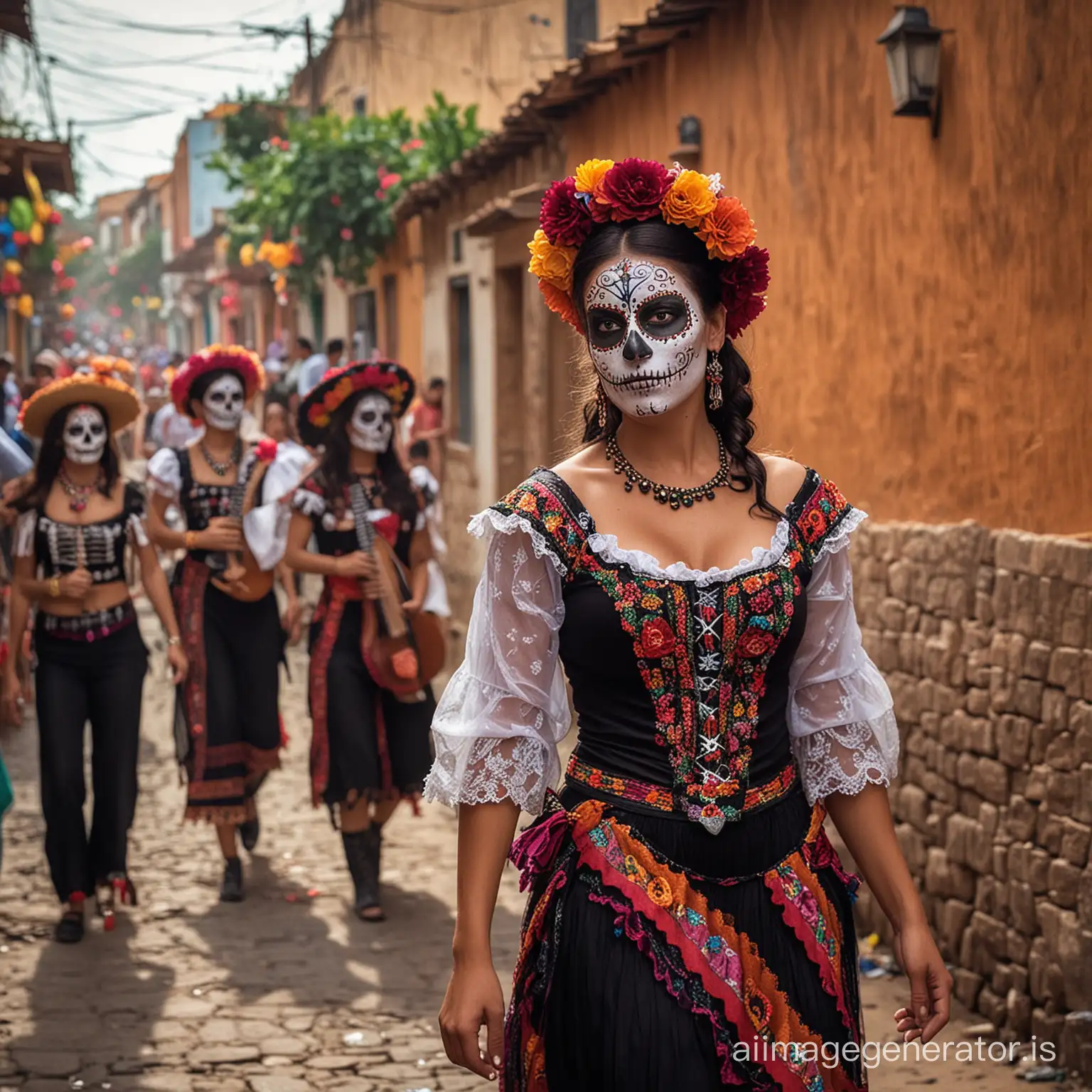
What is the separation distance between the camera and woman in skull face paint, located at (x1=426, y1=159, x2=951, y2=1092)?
2795 mm

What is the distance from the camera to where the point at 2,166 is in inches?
637

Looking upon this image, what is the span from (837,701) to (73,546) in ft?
14.7

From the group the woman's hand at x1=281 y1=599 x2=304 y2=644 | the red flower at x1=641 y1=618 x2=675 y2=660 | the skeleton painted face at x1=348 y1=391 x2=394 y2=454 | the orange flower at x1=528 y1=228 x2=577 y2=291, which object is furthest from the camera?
the woman's hand at x1=281 y1=599 x2=304 y2=644

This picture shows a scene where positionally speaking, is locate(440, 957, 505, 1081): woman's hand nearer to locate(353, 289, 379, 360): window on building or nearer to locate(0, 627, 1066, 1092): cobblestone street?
locate(0, 627, 1066, 1092): cobblestone street

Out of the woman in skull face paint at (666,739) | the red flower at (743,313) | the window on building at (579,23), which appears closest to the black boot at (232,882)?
the woman in skull face paint at (666,739)

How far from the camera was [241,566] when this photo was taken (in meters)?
7.61

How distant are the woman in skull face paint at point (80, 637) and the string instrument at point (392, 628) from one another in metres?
0.89

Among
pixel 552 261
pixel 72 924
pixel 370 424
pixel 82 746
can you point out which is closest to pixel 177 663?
pixel 82 746

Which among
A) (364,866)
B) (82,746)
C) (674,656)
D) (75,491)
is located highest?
(75,491)

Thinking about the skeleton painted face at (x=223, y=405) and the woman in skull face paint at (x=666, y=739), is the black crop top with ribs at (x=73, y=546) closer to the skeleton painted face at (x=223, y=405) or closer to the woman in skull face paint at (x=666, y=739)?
the skeleton painted face at (x=223, y=405)

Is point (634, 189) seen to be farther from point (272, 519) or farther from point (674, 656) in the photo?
point (272, 519)

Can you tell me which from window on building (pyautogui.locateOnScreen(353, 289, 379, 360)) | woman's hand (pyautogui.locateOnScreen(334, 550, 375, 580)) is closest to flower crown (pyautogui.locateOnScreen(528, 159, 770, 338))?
woman's hand (pyautogui.locateOnScreen(334, 550, 375, 580))

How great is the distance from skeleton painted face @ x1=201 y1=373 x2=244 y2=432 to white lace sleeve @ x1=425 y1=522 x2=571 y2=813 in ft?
16.4

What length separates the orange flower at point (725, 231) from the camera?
3.05 m
